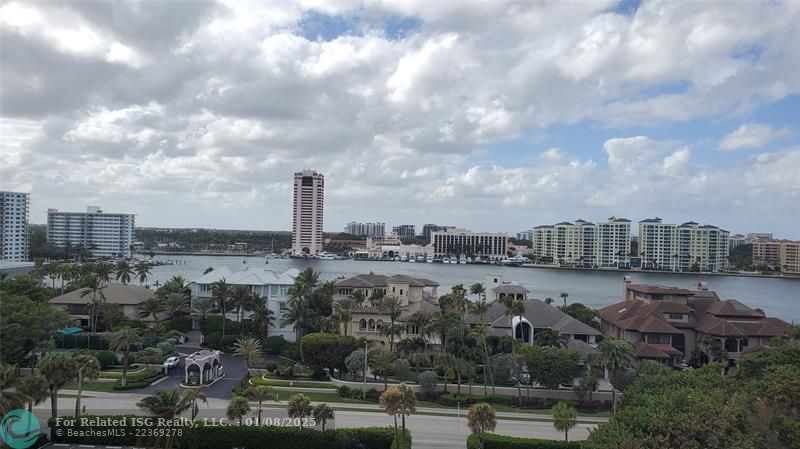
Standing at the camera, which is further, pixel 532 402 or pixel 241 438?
pixel 532 402

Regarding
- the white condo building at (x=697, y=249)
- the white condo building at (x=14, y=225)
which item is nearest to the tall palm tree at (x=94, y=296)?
the white condo building at (x=14, y=225)

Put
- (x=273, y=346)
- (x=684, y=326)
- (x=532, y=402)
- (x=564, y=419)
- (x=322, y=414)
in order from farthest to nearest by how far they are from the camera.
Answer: (x=684, y=326) < (x=273, y=346) < (x=532, y=402) < (x=564, y=419) < (x=322, y=414)

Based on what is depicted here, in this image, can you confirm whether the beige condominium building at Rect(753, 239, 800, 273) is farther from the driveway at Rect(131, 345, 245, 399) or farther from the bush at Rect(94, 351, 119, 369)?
the bush at Rect(94, 351, 119, 369)

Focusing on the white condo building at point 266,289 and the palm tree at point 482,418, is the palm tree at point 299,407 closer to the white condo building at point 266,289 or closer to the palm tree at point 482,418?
the palm tree at point 482,418

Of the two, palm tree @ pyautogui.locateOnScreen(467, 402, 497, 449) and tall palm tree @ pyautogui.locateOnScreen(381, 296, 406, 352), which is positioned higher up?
tall palm tree @ pyautogui.locateOnScreen(381, 296, 406, 352)

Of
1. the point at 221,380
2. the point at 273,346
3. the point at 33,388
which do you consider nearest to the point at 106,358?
the point at 221,380

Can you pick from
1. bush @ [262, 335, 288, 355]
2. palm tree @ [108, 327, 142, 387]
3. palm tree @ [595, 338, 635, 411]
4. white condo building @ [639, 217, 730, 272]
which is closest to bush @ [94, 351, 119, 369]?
palm tree @ [108, 327, 142, 387]

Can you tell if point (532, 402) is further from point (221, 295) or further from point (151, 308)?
point (151, 308)
